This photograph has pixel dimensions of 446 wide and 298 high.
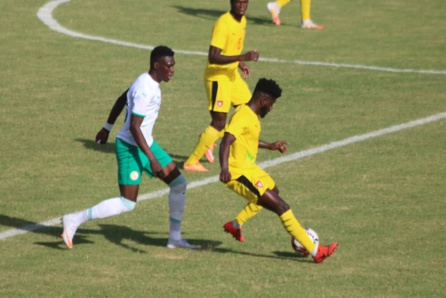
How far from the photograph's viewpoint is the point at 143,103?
464 inches

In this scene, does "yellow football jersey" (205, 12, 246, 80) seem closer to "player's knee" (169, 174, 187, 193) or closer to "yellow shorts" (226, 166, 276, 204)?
"player's knee" (169, 174, 187, 193)

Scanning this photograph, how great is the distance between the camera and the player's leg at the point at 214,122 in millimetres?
15812

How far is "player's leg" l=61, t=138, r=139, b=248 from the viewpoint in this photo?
39.3ft

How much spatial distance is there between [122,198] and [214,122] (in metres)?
4.12

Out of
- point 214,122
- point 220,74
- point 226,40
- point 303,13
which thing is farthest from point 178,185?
point 303,13

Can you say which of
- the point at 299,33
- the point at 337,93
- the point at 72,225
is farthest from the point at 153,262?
the point at 299,33

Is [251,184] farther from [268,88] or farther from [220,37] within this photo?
[220,37]

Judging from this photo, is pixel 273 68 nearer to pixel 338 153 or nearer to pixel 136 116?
pixel 338 153

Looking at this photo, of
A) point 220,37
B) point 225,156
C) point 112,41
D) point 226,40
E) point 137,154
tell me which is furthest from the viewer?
point 112,41

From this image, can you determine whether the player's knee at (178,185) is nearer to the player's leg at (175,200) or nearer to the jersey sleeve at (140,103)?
the player's leg at (175,200)

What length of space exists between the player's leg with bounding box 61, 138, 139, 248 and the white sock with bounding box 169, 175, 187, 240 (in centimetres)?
44

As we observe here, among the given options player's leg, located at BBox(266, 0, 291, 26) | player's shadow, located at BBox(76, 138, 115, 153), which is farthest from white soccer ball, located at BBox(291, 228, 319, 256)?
player's leg, located at BBox(266, 0, 291, 26)

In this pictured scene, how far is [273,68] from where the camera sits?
2298 cm

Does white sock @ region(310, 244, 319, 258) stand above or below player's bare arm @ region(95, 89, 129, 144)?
below
